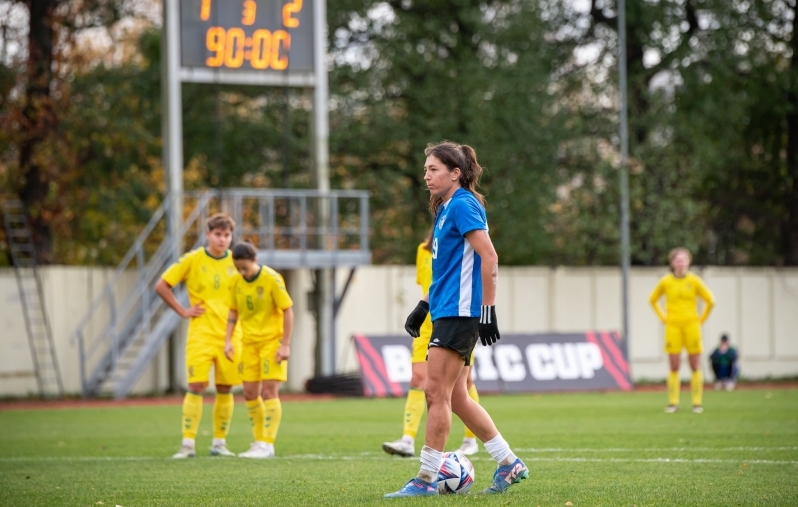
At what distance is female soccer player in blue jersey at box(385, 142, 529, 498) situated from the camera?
7.38 meters

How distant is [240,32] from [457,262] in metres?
15.7

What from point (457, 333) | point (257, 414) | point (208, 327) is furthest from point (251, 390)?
point (457, 333)

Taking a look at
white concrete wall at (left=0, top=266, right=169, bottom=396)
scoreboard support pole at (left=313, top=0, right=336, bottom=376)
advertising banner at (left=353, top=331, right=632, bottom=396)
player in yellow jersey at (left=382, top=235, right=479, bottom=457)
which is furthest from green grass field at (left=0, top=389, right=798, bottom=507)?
scoreboard support pole at (left=313, top=0, right=336, bottom=376)

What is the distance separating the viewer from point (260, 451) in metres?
11.0

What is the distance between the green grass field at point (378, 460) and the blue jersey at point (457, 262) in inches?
47.2

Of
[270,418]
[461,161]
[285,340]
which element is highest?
[461,161]

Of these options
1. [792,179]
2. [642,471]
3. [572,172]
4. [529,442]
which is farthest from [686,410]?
[792,179]

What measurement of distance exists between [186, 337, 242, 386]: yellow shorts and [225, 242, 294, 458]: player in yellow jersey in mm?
253

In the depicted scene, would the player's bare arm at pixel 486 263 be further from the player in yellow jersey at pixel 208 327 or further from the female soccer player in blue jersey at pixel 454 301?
the player in yellow jersey at pixel 208 327

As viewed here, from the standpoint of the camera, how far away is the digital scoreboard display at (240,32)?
22.1 m

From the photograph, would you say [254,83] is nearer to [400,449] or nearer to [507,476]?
[400,449]

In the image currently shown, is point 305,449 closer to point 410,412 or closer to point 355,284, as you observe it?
point 410,412

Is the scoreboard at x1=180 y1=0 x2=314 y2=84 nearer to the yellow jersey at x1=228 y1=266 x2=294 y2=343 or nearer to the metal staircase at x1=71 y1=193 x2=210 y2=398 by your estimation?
the metal staircase at x1=71 y1=193 x2=210 y2=398

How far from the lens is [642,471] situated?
357 inches
